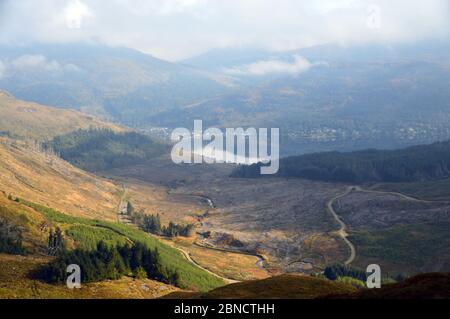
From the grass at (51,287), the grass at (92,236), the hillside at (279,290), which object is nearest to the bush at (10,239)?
the grass at (51,287)

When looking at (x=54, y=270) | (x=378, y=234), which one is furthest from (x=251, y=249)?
(x=54, y=270)

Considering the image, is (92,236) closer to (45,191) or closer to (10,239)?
(10,239)

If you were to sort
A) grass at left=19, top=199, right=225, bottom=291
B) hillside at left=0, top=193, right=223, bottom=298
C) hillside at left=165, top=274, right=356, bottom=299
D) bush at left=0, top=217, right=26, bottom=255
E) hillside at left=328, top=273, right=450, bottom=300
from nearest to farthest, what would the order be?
hillside at left=328, top=273, right=450, bottom=300 → hillside at left=165, top=274, right=356, bottom=299 → hillside at left=0, top=193, right=223, bottom=298 → bush at left=0, top=217, right=26, bottom=255 → grass at left=19, top=199, right=225, bottom=291

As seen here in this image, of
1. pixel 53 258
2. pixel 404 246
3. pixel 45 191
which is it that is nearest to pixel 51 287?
pixel 53 258

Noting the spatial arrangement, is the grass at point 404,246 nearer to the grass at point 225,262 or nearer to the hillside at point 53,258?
the grass at point 225,262

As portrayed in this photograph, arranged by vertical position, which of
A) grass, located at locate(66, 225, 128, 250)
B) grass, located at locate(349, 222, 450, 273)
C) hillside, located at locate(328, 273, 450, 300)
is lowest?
grass, located at locate(349, 222, 450, 273)

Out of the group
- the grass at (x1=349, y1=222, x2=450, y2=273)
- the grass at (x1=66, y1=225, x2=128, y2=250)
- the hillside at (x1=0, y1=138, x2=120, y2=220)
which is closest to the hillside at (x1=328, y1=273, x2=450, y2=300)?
the grass at (x1=66, y1=225, x2=128, y2=250)

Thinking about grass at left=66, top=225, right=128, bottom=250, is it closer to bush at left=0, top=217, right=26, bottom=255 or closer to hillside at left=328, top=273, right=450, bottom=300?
bush at left=0, top=217, right=26, bottom=255

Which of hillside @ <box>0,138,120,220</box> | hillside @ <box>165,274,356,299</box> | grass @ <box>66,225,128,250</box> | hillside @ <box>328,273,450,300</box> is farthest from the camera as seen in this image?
hillside @ <box>0,138,120,220</box>

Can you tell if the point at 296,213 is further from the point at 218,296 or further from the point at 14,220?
the point at 218,296
